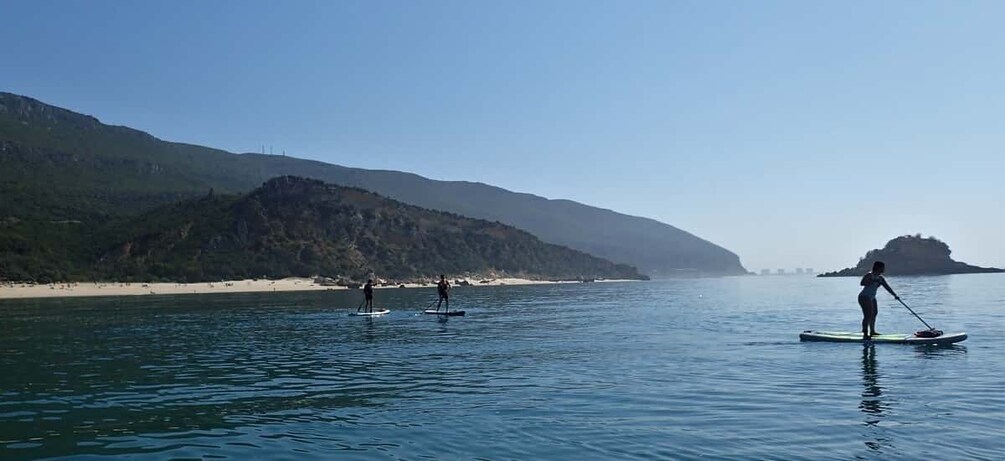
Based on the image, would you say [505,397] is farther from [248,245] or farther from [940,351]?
[248,245]

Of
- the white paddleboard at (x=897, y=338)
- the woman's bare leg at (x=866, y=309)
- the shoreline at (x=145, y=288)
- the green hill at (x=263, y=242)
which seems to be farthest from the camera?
the green hill at (x=263, y=242)

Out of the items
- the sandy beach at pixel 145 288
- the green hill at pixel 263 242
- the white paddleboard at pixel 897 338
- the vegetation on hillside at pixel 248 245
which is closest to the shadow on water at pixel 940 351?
the white paddleboard at pixel 897 338

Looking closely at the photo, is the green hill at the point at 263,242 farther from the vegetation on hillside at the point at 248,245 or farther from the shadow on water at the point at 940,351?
the shadow on water at the point at 940,351

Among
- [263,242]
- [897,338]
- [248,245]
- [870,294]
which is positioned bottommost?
[897,338]

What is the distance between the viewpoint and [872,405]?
16.6 metres

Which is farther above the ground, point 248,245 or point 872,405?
point 248,245

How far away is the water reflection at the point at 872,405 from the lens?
1320 centimetres

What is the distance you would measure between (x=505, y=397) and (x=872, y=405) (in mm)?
8476

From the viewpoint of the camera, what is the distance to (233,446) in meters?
13.6

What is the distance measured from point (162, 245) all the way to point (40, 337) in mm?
114480

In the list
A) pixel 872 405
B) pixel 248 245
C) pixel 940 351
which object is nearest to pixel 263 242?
pixel 248 245

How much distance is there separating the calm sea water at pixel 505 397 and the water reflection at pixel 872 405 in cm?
5

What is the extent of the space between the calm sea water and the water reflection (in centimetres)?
5

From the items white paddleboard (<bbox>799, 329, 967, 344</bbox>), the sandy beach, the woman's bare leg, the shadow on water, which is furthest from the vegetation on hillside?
the shadow on water
